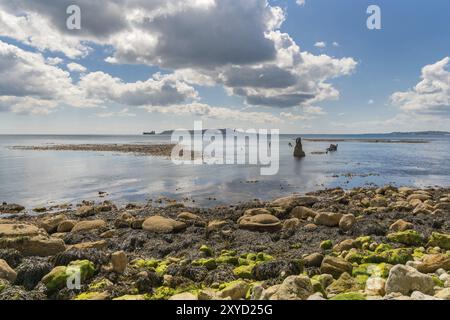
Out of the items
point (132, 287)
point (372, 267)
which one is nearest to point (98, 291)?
point (132, 287)

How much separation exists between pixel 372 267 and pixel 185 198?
18417 mm

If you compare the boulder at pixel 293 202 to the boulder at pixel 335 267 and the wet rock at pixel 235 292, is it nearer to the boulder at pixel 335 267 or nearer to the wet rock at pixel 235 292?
the boulder at pixel 335 267

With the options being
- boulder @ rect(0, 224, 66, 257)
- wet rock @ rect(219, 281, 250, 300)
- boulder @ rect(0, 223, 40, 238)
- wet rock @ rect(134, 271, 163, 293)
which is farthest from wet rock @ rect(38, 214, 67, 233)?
wet rock @ rect(219, 281, 250, 300)

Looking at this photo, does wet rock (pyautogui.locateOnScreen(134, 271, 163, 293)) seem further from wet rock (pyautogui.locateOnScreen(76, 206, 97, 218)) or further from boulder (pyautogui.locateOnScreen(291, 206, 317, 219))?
wet rock (pyautogui.locateOnScreen(76, 206, 97, 218))

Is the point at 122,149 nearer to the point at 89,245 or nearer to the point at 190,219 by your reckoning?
the point at 190,219

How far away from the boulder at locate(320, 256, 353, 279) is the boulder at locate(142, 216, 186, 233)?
8.24 m

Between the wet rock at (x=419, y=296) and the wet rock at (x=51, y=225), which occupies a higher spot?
the wet rock at (x=419, y=296)

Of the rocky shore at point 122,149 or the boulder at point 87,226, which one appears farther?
the rocky shore at point 122,149

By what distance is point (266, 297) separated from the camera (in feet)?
21.9

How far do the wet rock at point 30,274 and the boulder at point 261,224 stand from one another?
8924mm

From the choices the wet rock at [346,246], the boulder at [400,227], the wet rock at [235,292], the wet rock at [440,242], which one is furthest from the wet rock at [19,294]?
the boulder at [400,227]

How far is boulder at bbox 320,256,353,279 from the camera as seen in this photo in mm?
8664

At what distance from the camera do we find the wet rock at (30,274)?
839cm
